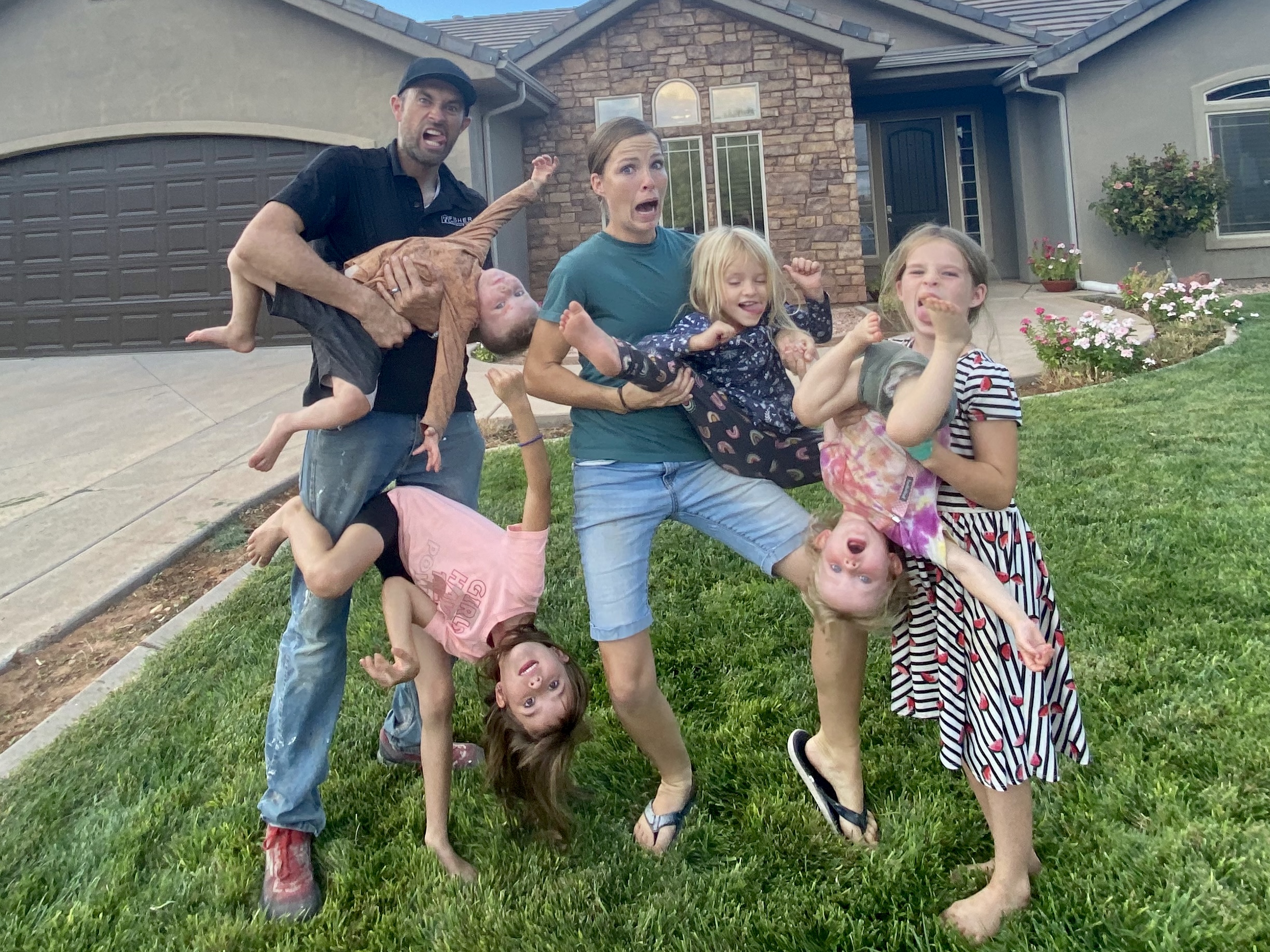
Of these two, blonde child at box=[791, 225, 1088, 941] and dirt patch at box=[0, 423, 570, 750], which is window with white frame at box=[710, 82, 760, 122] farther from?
blonde child at box=[791, 225, 1088, 941]

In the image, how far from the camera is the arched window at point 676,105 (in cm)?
1284

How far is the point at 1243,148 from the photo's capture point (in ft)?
42.9

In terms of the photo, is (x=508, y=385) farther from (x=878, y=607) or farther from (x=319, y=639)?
(x=878, y=607)

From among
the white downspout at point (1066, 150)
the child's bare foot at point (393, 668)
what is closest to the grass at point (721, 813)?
the child's bare foot at point (393, 668)

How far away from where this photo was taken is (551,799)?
2332mm

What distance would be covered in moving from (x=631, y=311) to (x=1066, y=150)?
13.0 metres

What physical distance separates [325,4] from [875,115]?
8.53m

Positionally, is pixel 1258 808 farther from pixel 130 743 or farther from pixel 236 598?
pixel 236 598

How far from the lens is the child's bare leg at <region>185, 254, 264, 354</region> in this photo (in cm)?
220

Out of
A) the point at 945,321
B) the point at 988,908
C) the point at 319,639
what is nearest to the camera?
the point at 945,321

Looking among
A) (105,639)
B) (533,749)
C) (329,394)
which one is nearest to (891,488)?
(533,749)

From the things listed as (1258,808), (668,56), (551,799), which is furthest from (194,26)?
(1258,808)

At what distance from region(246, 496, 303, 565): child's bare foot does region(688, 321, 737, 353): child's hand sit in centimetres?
109

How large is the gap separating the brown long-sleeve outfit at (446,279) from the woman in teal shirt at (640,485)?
223mm
